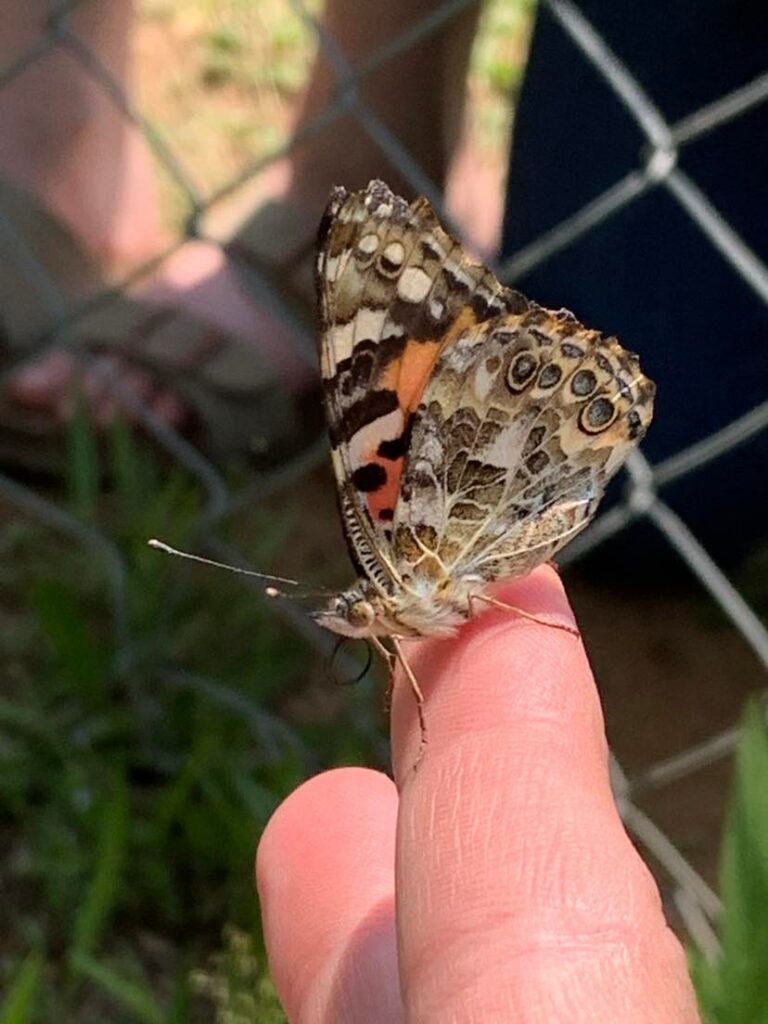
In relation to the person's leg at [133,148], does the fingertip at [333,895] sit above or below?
below

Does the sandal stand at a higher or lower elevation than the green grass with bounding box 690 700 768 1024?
higher

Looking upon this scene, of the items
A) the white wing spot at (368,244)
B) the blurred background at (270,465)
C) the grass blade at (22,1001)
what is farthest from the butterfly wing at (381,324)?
the grass blade at (22,1001)

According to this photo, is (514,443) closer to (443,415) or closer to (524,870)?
(443,415)

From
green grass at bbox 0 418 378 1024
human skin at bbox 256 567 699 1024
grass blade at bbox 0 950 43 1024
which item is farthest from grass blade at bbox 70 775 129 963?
human skin at bbox 256 567 699 1024

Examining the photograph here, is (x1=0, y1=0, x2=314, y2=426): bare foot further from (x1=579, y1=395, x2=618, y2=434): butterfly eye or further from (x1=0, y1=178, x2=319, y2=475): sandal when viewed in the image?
(x1=579, y1=395, x2=618, y2=434): butterfly eye

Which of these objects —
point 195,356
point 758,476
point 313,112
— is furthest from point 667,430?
point 313,112

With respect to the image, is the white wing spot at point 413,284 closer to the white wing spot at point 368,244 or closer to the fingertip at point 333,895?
the white wing spot at point 368,244

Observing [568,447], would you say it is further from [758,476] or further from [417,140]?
[417,140]
